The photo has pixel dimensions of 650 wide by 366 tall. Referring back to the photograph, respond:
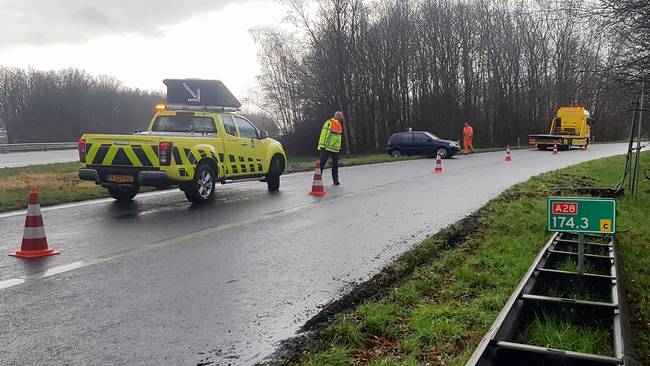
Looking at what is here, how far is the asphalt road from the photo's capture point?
3662mm

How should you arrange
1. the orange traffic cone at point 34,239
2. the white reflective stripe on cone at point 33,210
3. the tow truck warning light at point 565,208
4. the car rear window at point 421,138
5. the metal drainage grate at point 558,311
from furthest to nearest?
the car rear window at point 421,138
the white reflective stripe on cone at point 33,210
the orange traffic cone at point 34,239
the tow truck warning light at point 565,208
the metal drainage grate at point 558,311

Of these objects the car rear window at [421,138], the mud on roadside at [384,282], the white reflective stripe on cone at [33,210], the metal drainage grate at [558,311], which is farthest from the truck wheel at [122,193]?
the car rear window at [421,138]

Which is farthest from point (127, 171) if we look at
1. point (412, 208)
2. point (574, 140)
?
point (574, 140)

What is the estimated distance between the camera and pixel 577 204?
193 inches

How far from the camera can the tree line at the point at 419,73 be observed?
4138cm

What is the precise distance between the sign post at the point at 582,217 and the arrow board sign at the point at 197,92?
8412 millimetres

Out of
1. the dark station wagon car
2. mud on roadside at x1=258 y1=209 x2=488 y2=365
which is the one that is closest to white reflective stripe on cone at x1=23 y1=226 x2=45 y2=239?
mud on roadside at x1=258 y1=209 x2=488 y2=365

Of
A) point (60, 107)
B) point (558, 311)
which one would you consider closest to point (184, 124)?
point (558, 311)

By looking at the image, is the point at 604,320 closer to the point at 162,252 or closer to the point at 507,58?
the point at 162,252

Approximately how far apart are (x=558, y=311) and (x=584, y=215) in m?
1.28

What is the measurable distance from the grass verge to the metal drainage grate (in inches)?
4.8

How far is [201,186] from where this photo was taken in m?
10.2

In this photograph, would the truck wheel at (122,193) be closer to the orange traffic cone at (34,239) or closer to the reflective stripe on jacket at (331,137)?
the orange traffic cone at (34,239)

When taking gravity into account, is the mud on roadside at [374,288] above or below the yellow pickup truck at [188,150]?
below
